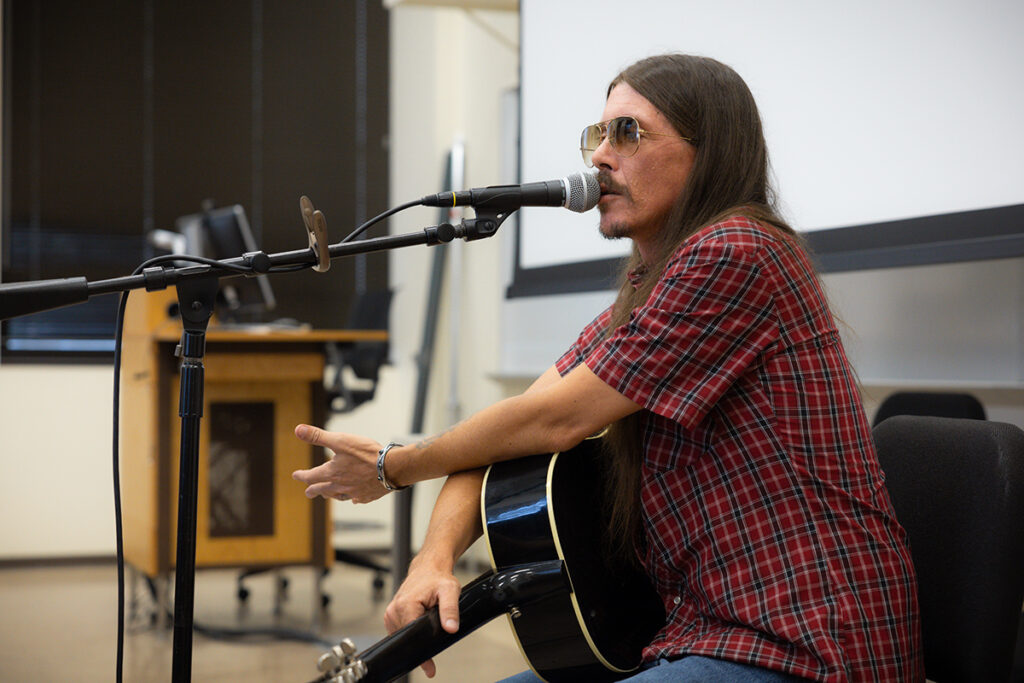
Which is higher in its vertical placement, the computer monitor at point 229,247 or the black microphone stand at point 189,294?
the computer monitor at point 229,247

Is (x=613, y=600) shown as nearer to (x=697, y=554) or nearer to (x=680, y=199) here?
(x=697, y=554)

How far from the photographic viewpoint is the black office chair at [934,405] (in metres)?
1.97

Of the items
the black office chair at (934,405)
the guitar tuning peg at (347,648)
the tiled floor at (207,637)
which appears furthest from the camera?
the tiled floor at (207,637)

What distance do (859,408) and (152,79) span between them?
4.94 metres

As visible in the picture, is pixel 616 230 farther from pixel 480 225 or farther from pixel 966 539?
pixel 966 539

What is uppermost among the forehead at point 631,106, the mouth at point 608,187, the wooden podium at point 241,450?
the forehead at point 631,106

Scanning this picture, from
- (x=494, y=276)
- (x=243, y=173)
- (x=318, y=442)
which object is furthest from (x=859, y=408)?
(x=243, y=173)

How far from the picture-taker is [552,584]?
1.18m

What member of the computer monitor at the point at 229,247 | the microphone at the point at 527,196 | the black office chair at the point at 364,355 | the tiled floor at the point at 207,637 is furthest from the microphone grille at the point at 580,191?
the black office chair at the point at 364,355

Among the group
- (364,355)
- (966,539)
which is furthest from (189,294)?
(364,355)

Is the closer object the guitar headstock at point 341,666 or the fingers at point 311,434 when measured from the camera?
the guitar headstock at point 341,666

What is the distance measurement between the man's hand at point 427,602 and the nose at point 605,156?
0.57 m

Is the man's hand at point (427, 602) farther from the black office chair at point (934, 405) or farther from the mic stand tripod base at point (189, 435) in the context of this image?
the black office chair at point (934, 405)

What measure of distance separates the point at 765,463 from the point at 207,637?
2.88 m
